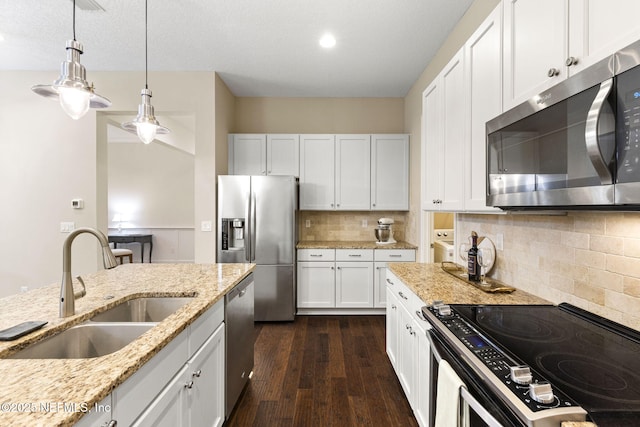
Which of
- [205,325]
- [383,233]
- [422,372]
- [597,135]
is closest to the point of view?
[597,135]

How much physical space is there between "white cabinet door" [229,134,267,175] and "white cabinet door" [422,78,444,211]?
222 cm

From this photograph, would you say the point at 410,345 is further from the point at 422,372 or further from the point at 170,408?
the point at 170,408

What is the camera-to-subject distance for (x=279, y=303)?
3551 mm

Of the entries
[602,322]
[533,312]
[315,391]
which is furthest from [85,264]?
[602,322]

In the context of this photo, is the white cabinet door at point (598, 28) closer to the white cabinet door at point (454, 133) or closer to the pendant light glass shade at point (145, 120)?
the white cabinet door at point (454, 133)

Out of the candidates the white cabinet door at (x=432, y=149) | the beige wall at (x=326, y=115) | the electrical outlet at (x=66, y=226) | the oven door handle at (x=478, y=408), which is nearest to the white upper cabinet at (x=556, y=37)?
the white cabinet door at (x=432, y=149)

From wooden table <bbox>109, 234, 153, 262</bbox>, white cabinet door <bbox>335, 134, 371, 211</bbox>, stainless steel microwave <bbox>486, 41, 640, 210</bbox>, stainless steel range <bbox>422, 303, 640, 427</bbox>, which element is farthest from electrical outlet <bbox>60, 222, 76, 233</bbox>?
stainless steel microwave <bbox>486, 41, 640, 210</bbox>

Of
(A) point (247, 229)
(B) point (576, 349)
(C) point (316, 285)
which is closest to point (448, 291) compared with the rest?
(B) point (576, 349)

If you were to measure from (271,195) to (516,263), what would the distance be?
2574 mm

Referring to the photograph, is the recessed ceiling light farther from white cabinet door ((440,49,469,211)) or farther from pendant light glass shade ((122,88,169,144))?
pendant light glass shade ((122,88,169,144))

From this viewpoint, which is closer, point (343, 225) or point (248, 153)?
point (248, 153)

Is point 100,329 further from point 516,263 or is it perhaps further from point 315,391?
point 516,263

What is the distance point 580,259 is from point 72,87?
261 centimetres

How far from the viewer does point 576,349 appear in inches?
38.1
